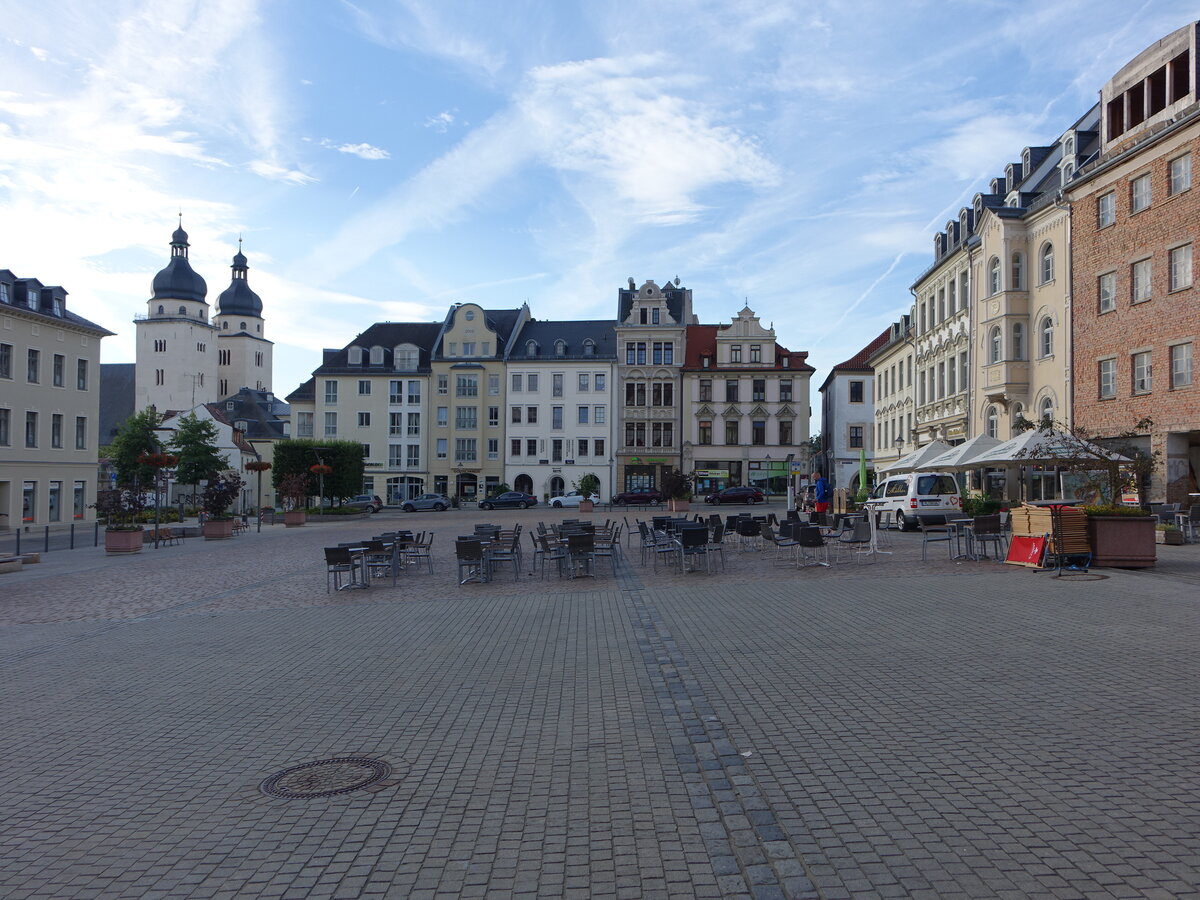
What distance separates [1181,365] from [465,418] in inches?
2197

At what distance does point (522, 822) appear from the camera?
15.9 ft

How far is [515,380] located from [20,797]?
7025 centimetres

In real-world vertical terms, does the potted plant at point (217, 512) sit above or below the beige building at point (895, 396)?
below

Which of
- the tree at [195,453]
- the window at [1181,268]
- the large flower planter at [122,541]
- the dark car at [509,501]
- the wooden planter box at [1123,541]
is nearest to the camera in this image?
the wooden planter box at [1123,541]

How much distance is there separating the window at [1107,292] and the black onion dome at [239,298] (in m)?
104

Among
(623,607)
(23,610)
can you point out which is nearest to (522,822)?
(623,607)

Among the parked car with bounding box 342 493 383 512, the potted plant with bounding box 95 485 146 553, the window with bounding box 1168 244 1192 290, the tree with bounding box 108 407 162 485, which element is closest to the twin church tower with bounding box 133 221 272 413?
the tree with bounding box 108 407 162 485

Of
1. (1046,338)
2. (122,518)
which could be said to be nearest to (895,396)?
(1046,338)

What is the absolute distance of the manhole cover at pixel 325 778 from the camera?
213 inches

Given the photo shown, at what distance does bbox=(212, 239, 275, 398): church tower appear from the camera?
371 feet

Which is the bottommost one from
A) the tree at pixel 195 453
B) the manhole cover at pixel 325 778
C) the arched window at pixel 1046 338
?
the manhole cover at pixel 325 778

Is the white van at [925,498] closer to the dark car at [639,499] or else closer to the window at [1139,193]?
the window at [1139,193]

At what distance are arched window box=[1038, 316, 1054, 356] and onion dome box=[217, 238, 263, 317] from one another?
10069 centimetres

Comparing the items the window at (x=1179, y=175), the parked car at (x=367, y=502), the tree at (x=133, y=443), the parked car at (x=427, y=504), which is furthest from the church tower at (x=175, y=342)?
the window at (x=1179, y=175)
